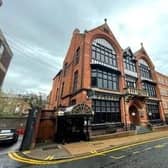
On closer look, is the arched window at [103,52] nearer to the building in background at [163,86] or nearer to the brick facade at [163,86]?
the brick facade at [163,86]

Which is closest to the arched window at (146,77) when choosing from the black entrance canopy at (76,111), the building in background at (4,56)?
the black entrance canopy at (76,111)

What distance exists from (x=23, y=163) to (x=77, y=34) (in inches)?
835

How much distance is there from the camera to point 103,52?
20547 mm

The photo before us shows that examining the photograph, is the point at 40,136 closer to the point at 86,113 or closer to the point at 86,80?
the point at 86,113

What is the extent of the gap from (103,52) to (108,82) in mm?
5137

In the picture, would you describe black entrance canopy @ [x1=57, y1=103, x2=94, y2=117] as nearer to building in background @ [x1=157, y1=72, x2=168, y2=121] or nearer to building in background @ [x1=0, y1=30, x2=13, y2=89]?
building in background @ [x1=0, y1=30, x2=13, y2=89]

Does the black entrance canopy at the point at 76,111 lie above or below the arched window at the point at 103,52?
below

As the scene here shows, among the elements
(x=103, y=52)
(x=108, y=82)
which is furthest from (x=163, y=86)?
(x=103, y=52)

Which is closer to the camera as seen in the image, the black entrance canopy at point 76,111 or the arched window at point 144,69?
the black entrance canopy at point 76,111

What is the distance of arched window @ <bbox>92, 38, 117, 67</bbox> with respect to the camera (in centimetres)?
1961

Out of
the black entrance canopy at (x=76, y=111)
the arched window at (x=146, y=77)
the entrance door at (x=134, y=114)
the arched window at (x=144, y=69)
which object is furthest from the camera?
the arched window at (x=144, y=69)

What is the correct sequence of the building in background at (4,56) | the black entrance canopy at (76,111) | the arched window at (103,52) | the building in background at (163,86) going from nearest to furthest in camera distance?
the black entrance canopy at (76,111) < the arched window at (103,52) < the building in background at (4,56) < the building in background at (163,86)

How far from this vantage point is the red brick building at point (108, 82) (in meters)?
16.8

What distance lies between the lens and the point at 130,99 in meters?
19.9
